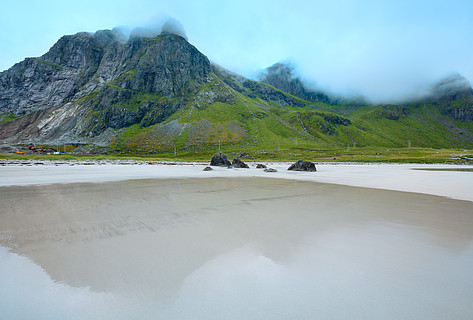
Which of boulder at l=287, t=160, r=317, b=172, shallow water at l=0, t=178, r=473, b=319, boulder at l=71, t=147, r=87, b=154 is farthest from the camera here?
boulder at l=71, t=147, r=87, b=154

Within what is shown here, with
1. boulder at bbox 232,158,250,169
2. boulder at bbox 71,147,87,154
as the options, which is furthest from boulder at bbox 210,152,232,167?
boulder at bbox 71,147,87,154

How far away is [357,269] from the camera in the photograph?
435 centimetres

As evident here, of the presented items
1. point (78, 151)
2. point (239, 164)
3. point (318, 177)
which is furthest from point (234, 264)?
point (78, 151)

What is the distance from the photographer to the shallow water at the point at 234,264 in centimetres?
316

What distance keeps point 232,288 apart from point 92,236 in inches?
176

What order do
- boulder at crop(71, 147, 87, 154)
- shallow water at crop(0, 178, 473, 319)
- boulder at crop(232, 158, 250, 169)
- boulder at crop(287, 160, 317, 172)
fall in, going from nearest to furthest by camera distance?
1. shallow water at crop(0, 178, 473, 319)
2. boulder at crop(287, 160, 317, 172)
3. boulder at crop(232, 158, 250, 169)
4. boulder at crop(71, 147, 87, 154)

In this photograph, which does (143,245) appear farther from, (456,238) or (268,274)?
(456,238)

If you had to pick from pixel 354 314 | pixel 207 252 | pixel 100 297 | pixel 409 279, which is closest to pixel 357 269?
pixel 409 279

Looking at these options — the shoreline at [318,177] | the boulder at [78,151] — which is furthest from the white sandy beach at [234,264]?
the boulder at [78,151]

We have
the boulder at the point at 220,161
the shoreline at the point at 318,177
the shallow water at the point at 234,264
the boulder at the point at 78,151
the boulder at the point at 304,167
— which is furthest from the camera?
the boulder at the point at 78,151

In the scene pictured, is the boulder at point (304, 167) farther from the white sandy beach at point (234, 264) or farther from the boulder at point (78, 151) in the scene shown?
the boulder at point (78, 151)

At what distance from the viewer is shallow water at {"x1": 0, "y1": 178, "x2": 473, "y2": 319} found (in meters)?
3.16

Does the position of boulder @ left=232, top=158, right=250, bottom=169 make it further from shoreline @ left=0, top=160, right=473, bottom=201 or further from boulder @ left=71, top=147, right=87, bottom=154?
boulder @ left=71, top=147, right=87, bottom=154

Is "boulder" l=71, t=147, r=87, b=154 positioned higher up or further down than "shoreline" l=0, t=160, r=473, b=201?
higher up
